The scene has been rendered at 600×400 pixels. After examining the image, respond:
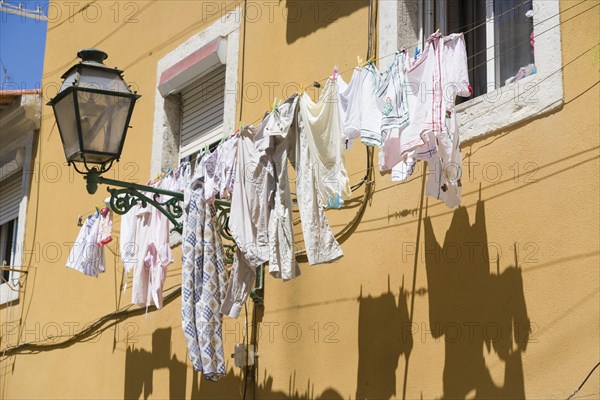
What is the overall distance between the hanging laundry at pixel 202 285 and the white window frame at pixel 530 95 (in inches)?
72.3

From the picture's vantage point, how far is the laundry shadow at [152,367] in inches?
330

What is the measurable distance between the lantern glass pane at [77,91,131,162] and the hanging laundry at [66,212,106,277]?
2.33 m

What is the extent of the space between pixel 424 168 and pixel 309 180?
0.78 metres

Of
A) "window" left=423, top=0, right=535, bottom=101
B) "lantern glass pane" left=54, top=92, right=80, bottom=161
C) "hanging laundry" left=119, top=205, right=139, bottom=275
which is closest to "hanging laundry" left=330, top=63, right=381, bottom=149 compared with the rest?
"window" left=423, top=0, right=535, bottom=101

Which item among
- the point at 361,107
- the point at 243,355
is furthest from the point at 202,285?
the point at 361,107

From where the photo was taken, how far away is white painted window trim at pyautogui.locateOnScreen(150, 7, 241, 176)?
8.62 m

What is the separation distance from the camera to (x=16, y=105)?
11547 millimetres

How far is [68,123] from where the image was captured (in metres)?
6.54

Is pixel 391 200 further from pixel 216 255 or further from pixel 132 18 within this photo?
pixel 132 18

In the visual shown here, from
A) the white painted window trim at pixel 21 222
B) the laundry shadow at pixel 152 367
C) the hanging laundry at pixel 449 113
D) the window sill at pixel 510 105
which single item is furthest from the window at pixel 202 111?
the hanging laundry at pixel 449 113

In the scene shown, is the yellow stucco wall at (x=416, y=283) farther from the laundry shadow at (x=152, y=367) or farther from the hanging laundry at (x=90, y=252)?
the hanging laundry at (x=90, y=252)

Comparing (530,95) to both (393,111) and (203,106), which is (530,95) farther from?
(203,106)

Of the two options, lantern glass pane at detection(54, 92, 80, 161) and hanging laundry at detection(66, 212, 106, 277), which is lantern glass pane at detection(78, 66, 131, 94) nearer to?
lantern glass pane at detection(54, 92, 80, 161)

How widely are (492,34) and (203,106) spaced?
347 cm
